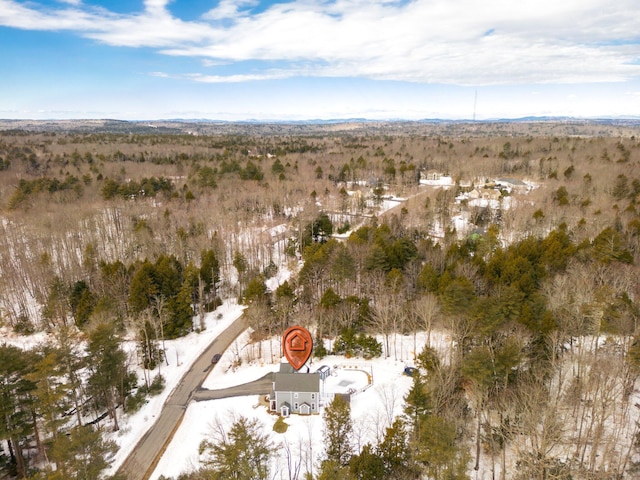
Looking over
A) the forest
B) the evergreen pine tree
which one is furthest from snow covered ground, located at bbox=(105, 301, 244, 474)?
the evergreen pine tree

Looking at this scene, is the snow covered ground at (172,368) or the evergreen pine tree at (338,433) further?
the snow covered ground at (172,368)

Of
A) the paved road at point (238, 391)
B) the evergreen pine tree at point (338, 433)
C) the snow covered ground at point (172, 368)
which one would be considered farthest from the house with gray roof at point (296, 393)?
the snow covered ground at point (172, 368)

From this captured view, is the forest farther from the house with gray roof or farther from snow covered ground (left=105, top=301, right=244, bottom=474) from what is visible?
the house with gray roof

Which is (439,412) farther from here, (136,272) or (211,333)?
(136,272)

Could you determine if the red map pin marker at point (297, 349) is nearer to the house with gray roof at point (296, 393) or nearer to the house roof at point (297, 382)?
the house roof at point (297, 382)

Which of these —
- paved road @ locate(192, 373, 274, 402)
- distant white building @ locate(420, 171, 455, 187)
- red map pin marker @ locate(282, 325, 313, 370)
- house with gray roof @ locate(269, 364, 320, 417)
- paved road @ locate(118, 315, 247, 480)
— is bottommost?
paved road @ locate(118, 315, 247, 480)

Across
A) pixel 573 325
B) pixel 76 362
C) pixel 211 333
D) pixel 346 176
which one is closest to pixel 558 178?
pixel 346 176
